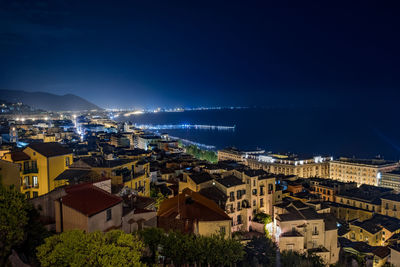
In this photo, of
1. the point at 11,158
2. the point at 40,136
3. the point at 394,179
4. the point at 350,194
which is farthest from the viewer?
the point at 394,179

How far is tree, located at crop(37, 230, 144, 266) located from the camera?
7.99 m

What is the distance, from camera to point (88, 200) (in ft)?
33.9

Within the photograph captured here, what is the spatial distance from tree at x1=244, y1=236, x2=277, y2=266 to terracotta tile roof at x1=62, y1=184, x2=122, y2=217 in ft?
21.5

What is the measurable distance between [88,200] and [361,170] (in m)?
63.3

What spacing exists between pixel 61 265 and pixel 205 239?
18.0 feet

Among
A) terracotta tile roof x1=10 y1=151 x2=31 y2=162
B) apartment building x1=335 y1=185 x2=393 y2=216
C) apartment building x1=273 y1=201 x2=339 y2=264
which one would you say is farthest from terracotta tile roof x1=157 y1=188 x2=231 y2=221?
apartment building x1=335 y1=185 x2=393 y2=216

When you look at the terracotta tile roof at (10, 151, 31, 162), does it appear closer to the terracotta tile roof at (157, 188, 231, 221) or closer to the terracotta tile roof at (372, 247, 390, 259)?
the terracotta tile roof at (157, 188, 231, 221)

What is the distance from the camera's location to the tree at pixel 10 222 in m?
8.54

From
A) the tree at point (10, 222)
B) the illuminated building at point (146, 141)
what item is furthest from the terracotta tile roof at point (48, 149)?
the illuminated building at point (146, 141)

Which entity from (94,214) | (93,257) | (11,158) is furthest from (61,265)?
(11,158)

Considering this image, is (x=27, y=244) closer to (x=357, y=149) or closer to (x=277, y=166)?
(x=277, y=166)

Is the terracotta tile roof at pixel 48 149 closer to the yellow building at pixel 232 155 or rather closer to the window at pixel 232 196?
the window at pixel 232 196

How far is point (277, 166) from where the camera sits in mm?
64750

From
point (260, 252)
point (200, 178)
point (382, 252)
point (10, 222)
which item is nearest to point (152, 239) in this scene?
point (10, 222)
